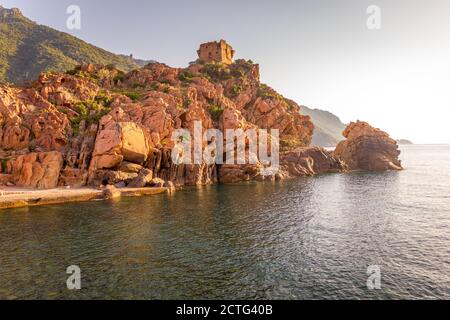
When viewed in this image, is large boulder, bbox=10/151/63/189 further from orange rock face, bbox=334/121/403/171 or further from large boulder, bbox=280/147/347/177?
orange rock face, bbox=334/121/403/171

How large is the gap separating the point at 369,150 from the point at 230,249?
95.9 meters

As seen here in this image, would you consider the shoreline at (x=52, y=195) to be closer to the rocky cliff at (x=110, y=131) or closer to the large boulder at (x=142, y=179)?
the large boulder at (x=142, y=179)

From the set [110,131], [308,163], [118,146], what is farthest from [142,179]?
[308,163]

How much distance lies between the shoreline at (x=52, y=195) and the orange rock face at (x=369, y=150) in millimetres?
83715

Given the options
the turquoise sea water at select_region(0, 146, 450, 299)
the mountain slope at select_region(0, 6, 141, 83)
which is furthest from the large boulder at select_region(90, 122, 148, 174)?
the mountain slope at select_region(0, 6, 141, 83)

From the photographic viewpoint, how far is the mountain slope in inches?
5300

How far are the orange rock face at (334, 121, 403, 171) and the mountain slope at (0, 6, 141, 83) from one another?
392 feet

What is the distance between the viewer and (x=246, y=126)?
86125 mm

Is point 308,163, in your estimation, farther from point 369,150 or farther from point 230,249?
point 230,249

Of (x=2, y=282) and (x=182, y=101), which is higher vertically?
(x=182, y=101)

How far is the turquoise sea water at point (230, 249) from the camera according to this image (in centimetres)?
1881
